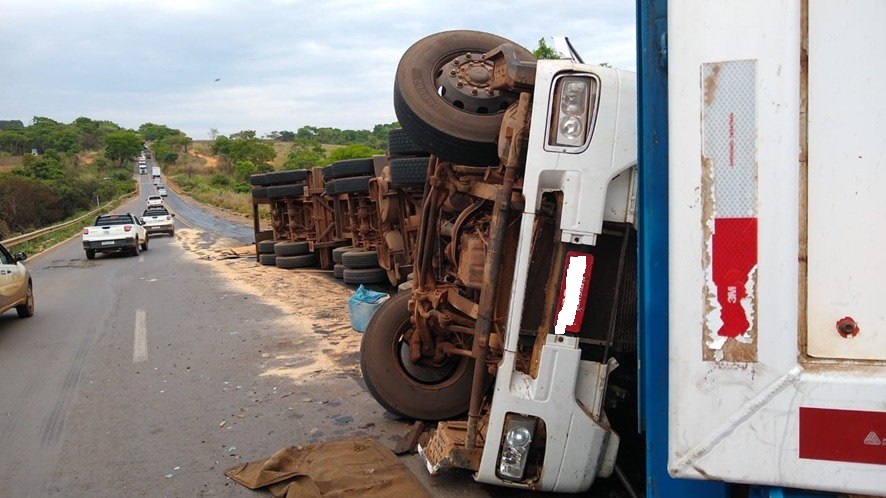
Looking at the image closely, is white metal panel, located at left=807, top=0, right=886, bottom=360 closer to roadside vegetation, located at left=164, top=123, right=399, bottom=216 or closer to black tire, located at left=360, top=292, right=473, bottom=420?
black tire, located at left=360, top=292, right=473, bottom=420

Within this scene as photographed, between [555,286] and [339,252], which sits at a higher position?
[555,286]

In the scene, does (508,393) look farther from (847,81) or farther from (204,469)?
(204,469)

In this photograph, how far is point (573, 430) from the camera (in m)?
2.90

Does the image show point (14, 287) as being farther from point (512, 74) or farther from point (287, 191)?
point (512, 74)

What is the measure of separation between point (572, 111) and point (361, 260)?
9.05 meters

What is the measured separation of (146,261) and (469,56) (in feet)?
57.6


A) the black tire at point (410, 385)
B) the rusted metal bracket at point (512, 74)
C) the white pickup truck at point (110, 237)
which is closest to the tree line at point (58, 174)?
the white pickup truck at point (110, 237)

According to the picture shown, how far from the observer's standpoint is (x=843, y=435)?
65.2 inches

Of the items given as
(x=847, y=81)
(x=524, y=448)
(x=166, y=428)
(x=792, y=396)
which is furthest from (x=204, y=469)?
(x=847, y=81)

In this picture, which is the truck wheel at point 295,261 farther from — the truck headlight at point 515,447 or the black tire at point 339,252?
the truck headlight at point 515,447

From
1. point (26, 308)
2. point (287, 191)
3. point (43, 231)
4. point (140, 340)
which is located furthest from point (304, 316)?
point (43, 231)

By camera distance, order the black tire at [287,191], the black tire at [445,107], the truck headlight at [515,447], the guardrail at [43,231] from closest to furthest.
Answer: the truck headlight at [515,447], the black tire at [445,107], the black tire at [287,191], the guardrail at [43,231]

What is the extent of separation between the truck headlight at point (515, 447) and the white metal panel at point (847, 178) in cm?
144

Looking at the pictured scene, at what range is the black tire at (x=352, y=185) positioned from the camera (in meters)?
12.2
